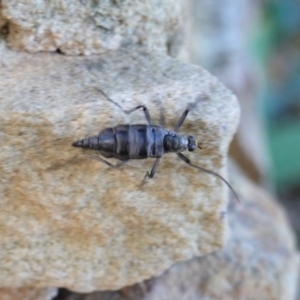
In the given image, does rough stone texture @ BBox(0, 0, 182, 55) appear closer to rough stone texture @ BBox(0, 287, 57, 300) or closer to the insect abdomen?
the insect abdomen

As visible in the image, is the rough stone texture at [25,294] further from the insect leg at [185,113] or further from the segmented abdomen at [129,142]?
the insect leg at [185,113]

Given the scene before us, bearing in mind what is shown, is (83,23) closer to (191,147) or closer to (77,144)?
(77,144)

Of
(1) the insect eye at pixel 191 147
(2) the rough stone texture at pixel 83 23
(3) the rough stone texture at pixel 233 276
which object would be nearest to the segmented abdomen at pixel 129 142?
(1) the insect eye at pixel 191 147

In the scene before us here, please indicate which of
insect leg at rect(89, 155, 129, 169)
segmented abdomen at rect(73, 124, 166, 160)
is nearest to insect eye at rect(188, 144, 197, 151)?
segmented abdomen at rect(73, 124, 166, 160)

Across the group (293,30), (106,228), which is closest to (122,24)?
(106,228)

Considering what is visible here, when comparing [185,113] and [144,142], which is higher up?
[185,113]

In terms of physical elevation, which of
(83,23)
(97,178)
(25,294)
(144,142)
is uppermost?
(83,23)

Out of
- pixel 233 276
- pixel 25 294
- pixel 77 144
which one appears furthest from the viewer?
pixel 233 276

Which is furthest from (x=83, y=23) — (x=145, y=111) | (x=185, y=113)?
(x=185, y=113)
